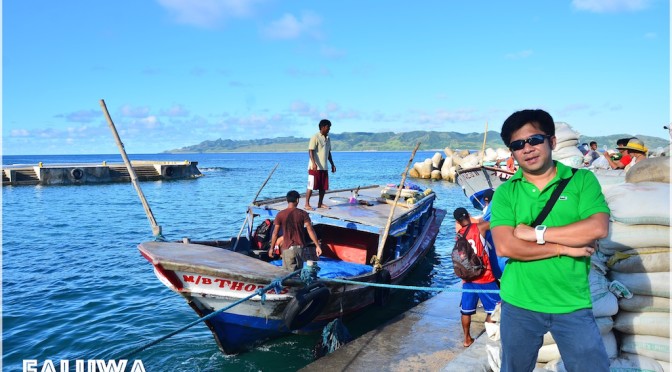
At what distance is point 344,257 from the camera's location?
37.5 ft

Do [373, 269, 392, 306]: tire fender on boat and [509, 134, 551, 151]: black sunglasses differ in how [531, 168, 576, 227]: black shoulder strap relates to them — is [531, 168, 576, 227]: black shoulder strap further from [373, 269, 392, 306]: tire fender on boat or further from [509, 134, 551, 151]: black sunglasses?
[373, 269, 392, 306]: tire fender on boat

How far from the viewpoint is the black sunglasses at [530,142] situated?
282 cm

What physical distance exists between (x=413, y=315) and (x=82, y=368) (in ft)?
20.2

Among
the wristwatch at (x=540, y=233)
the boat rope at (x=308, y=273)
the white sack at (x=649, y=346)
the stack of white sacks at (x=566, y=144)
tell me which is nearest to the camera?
the wristwatch at (x=540, y=233)

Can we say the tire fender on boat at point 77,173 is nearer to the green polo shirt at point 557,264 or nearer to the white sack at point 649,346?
the white sack at point 649,346

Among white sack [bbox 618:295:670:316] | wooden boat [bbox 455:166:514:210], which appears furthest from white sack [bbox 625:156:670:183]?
wooden boat [bbox 455:166:514:210]

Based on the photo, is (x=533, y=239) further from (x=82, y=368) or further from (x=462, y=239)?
(x=82, y=368)

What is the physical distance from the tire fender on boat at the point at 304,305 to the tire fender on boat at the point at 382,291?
2.15 m

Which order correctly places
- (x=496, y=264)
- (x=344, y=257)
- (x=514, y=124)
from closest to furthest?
1. (x=514, y=124)
2. (x=496, y=264)
3. (x=344, y=257)

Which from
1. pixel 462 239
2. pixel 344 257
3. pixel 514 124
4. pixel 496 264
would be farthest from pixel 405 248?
pixel 514 124

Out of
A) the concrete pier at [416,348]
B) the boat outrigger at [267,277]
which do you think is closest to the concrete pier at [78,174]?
the boat outrigger at [267,277]

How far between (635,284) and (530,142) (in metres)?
2.59

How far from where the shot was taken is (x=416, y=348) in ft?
21.2

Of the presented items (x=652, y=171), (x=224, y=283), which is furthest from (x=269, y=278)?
(x=652, y=171)
